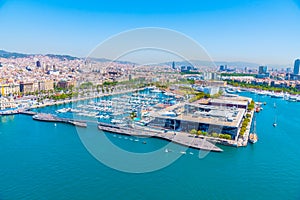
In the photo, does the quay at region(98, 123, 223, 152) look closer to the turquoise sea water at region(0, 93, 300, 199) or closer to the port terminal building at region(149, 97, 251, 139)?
the turquoise sea water at region(0, 93, 300, 199)

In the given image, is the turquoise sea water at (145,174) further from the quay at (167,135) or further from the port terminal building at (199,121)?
the port terminal building at (199,121)

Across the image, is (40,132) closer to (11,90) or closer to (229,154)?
(229,154)

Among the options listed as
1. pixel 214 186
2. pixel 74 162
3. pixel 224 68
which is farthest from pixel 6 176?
pixel 224 68

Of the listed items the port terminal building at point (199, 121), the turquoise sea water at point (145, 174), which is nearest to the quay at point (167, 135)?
the turquoise sea water at point (145, 174)

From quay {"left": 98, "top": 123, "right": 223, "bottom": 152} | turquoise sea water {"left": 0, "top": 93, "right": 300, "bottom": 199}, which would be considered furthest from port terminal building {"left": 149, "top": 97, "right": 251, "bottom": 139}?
turquoise sea water {"left": 0, "top": 93, "right": 300, "bottom": 199}

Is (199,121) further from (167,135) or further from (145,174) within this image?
(145,174)
